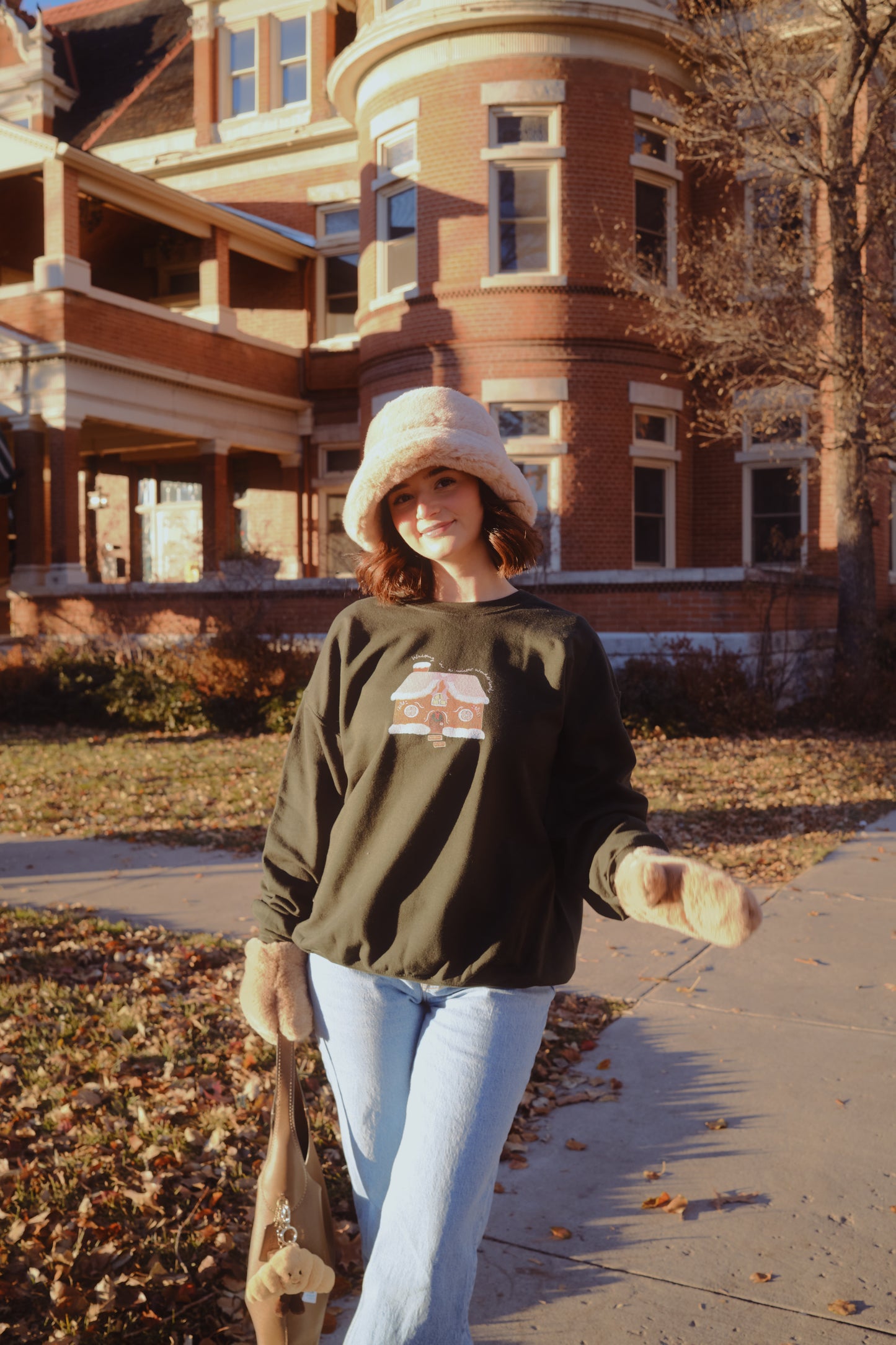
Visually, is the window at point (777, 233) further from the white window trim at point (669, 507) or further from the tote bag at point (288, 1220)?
the tote bag at point (288, 1220)

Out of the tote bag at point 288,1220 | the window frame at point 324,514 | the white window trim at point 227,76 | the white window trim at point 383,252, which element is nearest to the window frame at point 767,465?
the white window trim at point 383,252

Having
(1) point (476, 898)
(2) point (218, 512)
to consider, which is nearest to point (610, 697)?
(1) point (476, 898)

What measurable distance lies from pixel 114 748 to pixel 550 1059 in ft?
31.3

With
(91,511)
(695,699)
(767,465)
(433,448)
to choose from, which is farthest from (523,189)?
(433,448)

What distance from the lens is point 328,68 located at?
2191cm

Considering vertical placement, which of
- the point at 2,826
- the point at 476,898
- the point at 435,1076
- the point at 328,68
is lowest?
the point at 2,826

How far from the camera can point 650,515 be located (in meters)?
18.6

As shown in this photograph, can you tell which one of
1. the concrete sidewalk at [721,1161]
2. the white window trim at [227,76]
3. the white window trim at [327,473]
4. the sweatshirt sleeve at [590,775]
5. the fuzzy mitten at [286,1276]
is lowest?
the concrete sidewalk at [721,1161]

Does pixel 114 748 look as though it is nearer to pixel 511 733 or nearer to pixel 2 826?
pixel 2 826

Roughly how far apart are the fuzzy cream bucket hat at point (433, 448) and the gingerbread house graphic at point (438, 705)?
378 millimetres

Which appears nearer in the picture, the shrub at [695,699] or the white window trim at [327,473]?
the shrub at [695,699]

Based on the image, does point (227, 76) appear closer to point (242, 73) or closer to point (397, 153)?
point (242, 73)

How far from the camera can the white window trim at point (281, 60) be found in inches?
874

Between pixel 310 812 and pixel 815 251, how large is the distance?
542 inches
